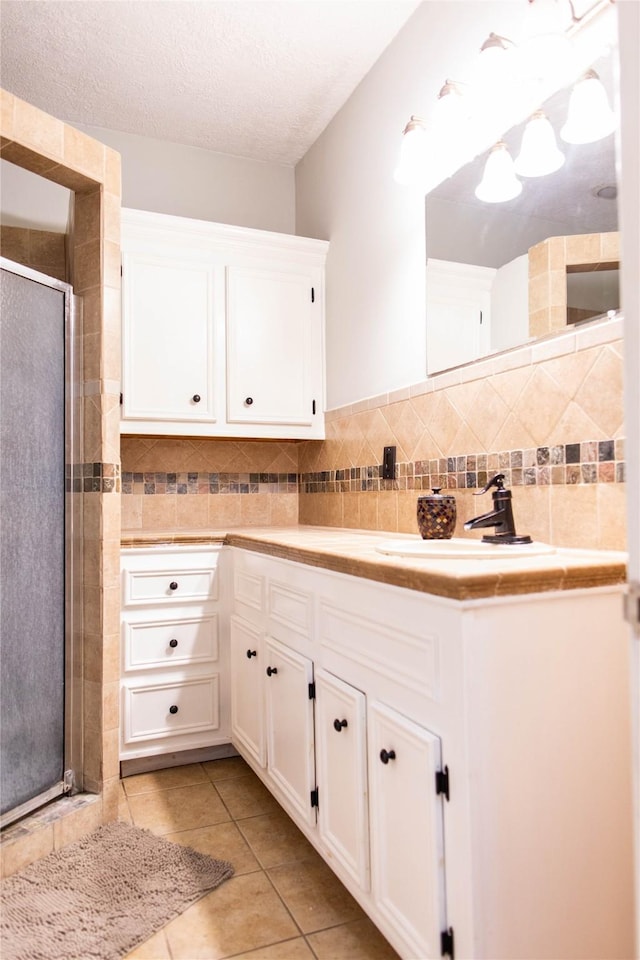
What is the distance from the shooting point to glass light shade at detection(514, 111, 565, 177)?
1612mm

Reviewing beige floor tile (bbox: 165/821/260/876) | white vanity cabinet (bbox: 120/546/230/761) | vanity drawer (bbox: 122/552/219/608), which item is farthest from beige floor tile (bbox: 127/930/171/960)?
vanity drawer (bbox: 122/552/219/608)

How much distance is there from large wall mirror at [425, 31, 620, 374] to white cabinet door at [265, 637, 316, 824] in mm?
1033

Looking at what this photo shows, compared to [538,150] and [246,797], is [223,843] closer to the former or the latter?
[246,797]

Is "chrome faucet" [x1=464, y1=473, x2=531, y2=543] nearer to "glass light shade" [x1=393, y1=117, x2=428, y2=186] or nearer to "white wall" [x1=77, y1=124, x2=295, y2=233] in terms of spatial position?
"glass light shade" [x1=393, y1=117, x2=428, y2=186]

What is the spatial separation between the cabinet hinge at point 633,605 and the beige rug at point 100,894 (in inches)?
52.2

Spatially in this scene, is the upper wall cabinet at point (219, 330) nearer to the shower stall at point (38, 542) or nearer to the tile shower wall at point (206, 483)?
the tile shower wall at point (206, 483)

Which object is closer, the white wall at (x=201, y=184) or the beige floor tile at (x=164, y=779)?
the beige floor tile at (x=164, y=779)

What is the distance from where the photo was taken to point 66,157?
6.15 feet

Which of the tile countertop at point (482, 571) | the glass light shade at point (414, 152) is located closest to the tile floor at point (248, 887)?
the tile countertop at point (482, 571)

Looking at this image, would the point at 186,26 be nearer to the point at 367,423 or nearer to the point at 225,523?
the point at 367,423

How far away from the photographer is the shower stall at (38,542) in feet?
5.84

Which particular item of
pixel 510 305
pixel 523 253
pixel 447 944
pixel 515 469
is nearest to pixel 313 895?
pixel 447 944

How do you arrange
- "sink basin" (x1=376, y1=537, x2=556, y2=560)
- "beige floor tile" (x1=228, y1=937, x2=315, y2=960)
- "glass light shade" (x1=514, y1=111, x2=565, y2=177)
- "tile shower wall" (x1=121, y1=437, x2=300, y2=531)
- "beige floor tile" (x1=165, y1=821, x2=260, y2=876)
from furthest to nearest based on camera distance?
"tile shower wall" (x1=121, y1=437, x2=300, y2=531) < "beige floor tile" (x1=165, y1=821, x2=260, y2=876) < "glass light shade" (x1=514, y1=111, x2=565, y2=177) < "beige floor tile" (x1=228, y1=937, x2=315, y2=960) < "sink basin" (x1=376, y1=537, x2=556, y2=560)

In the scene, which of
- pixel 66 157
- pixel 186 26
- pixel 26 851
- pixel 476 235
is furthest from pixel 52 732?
pixel 186 26
